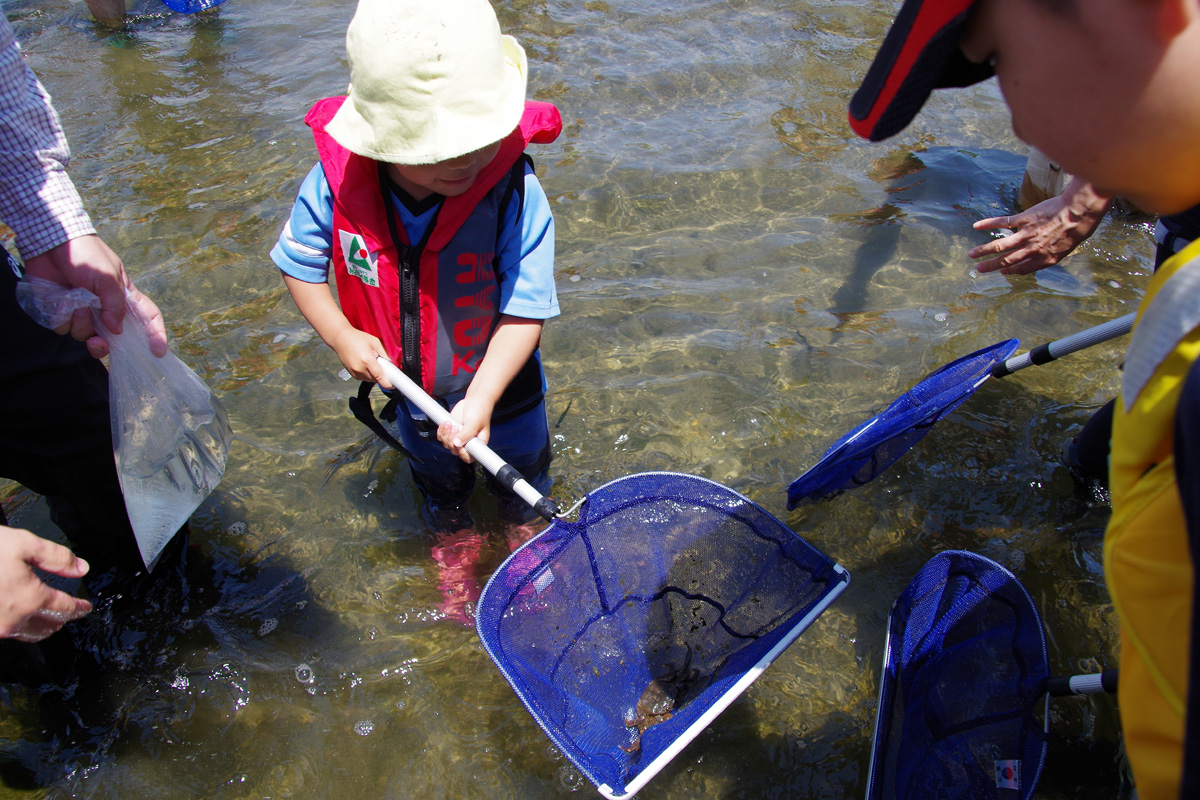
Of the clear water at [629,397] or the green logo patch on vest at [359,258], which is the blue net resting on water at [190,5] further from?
the green logo patch on vest at [359,258]

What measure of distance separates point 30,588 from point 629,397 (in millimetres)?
2590

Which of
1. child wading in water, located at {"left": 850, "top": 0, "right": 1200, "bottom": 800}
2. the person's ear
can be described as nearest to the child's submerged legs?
child wading in water, located at {"left": 850, "top": 0, "right": 1200, "bottom": 800}

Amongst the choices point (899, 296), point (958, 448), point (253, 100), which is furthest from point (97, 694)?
point (253, 100)

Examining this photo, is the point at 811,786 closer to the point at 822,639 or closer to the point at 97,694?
the point at 822,639

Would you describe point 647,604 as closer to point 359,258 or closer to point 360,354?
point 360,354

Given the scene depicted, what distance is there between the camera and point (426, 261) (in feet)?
7.33

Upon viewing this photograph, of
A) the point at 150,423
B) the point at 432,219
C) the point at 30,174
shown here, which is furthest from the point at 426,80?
the point at 150,423

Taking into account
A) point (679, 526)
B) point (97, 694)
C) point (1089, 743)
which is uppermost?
point (679, 526)

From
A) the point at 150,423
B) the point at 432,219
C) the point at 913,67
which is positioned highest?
the point at 913,67

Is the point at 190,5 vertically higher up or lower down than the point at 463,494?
higher up

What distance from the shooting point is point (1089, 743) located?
2.20 metres

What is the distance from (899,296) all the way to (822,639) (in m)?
2.37

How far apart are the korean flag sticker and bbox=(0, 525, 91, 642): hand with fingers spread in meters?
2.44

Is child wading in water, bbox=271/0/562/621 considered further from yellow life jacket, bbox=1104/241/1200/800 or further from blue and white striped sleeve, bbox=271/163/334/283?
yellow life jacket, bbox=1104/241/1200/800
